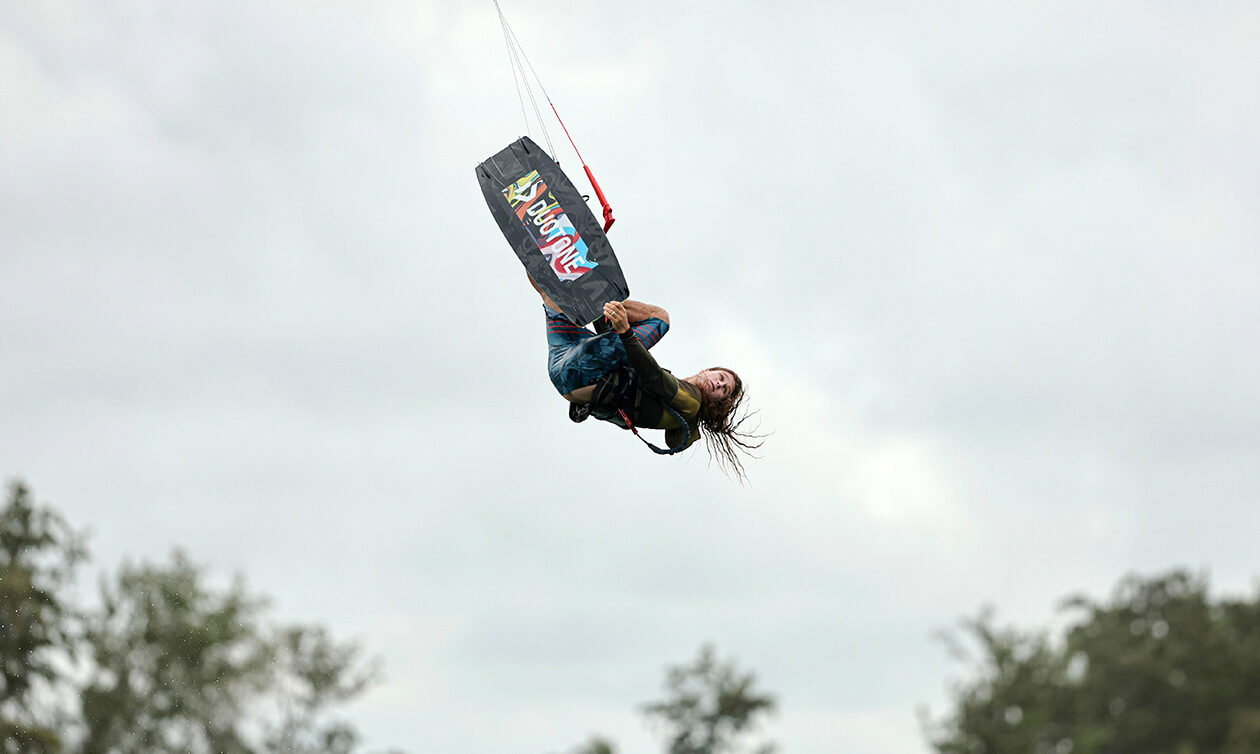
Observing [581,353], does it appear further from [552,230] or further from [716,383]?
[716,383]

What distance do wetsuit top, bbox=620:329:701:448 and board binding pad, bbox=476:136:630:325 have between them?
2.11ft

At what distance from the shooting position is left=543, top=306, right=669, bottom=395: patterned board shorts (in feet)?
34.5

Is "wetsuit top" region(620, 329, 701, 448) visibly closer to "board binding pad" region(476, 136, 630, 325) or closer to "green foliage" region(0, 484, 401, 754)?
"board binding pad" region(476, 136, 630, 325)

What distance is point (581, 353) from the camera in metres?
10.5

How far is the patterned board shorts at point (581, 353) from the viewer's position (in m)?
10.5

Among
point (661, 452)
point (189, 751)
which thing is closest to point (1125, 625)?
point (189, 751)

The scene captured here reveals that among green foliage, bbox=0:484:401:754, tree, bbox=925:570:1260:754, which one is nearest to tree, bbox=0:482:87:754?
green foliage, bbox=0:484:401:754

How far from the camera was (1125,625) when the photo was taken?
6353 centimetres

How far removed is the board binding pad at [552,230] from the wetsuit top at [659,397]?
0.64 m

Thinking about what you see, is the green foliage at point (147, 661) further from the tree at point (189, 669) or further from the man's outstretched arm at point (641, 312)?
the man's outstretched arm at point (641, 312)

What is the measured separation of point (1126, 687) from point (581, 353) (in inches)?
2019

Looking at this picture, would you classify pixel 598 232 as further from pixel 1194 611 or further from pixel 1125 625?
pixel 1125 625

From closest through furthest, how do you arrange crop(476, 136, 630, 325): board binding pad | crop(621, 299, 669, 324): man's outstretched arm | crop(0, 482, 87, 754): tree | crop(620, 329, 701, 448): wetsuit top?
crop(620, 329, 701, 448): wetsuit top
crop(476, 136, 630, 325): board binding pad
crop(621, 299, 669, 324): man's outstretched arm
crop(0, 482, 87, 754): tree

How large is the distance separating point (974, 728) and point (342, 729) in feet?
72.9
